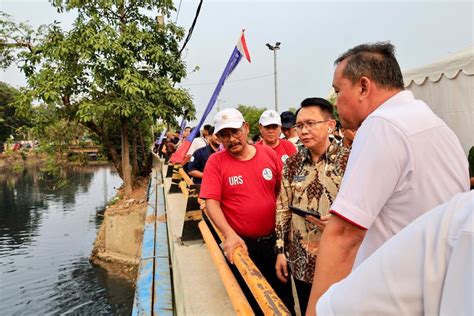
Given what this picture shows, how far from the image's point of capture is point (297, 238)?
195 cm

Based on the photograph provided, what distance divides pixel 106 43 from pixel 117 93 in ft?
4.84

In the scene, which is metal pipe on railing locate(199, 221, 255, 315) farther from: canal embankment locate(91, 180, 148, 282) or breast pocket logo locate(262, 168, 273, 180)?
canal embankment locate(91, 180, 148, 282)

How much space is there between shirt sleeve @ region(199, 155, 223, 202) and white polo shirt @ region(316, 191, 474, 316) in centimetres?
177

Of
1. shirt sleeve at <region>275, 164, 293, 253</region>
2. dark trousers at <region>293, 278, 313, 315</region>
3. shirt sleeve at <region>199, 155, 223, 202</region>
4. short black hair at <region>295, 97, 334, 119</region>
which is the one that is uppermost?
short black hair at <region>295, 97, 334, 119</region>

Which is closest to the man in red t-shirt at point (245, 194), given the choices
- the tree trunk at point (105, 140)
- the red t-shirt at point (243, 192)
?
the red t-shirt at point (243, 192)

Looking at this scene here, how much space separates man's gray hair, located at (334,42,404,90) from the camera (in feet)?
3.82

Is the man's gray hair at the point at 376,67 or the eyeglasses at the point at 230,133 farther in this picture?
the eyeglasses at the point at 230,133

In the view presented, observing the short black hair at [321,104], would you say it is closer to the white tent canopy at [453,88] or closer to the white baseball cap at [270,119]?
the white baseball cap at [270,119]

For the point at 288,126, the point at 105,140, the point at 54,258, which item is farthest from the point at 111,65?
the point at 54,258

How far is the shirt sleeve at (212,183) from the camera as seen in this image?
2.34 m

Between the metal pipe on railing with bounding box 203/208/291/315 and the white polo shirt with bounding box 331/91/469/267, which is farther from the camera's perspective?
the metal pipe on railing with bounding box 203/208/291/315

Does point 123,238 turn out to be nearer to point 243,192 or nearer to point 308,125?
point 243,192

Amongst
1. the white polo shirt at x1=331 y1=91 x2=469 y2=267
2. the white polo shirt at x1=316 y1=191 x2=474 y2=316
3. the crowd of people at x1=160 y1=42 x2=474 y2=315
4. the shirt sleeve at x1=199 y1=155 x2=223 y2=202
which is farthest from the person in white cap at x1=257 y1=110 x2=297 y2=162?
the white polo shirt at x1=316 y1=191 x2=474 y2=316

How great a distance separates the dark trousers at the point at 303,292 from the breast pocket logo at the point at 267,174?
75 centimetres
